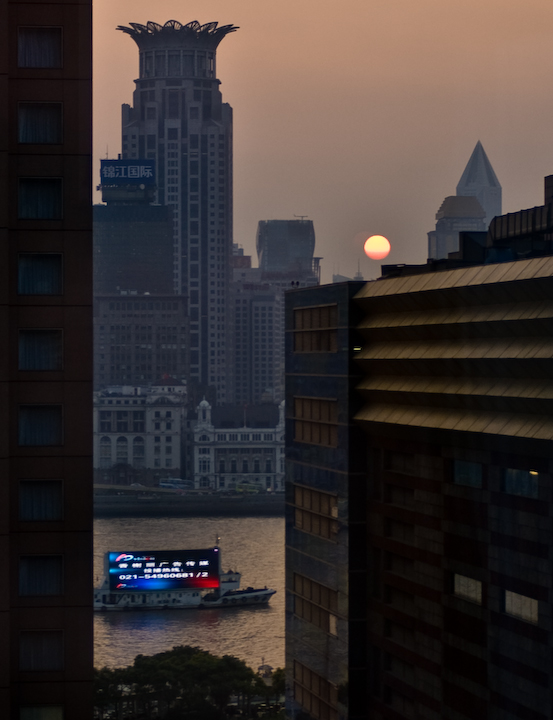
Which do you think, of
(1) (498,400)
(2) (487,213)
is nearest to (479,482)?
(1) (498,400)

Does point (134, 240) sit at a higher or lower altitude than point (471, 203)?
higher

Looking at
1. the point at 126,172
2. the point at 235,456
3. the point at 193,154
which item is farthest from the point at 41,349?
Answer: the point at 235,456

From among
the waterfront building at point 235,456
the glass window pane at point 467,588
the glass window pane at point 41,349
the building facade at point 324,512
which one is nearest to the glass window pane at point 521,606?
the glass window pane at point 467,588

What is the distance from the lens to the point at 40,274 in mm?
1508

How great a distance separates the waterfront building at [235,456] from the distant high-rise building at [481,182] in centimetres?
1184

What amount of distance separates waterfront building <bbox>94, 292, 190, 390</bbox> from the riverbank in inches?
60.5

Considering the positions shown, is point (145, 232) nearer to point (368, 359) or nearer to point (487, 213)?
point (368, 359)

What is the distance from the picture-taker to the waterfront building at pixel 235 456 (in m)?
15.5

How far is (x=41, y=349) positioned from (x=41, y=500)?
26 cm

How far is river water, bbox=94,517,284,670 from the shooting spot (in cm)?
897

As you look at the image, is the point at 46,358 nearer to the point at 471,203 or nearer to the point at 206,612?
the point at 471,203

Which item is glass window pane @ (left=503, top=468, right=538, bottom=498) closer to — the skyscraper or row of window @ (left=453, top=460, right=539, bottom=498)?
row of window @ (left=453, top=460, right=539, bottom=498)

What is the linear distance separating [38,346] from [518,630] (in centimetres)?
179

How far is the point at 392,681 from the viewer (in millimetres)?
3445
